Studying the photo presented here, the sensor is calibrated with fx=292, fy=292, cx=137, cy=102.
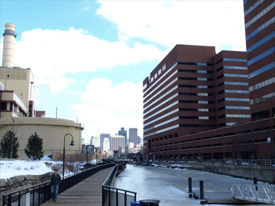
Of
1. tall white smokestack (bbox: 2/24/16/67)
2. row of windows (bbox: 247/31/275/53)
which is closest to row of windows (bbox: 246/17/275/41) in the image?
row of windows (bbox: 247/31/275/53)

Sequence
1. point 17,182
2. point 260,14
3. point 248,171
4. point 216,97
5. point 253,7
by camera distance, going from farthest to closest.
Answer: point 216,97, point 253,7, point 260,14, point 248,171, point 17,182

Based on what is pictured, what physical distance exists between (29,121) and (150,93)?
320 ft

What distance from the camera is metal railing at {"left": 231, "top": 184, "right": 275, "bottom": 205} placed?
23031mm

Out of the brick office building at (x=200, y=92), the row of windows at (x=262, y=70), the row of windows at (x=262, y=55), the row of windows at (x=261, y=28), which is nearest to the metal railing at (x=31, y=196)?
the row of windows at (x=262, y=70)

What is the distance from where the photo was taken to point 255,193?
24484 mm

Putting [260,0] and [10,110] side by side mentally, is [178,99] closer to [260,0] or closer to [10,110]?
[260,0]

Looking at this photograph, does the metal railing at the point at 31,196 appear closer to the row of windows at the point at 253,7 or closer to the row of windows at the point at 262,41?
the row of windows at the point at 262,41

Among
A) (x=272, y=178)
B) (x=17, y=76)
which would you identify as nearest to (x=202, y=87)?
(x=17, y=76)

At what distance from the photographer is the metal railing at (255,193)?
2303 cm

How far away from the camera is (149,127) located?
571ft

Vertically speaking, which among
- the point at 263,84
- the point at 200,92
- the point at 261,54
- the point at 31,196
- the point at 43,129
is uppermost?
the point at 200,92

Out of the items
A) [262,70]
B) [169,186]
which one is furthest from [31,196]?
[262,70]

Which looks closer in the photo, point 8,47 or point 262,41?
point 262,41

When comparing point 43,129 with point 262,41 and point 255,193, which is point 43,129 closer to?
point 262,41
